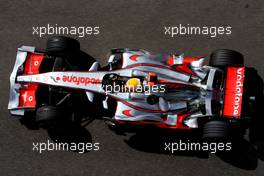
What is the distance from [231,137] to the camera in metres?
7.94

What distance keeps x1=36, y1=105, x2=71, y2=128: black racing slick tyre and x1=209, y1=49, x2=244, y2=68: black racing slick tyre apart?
3.64 m

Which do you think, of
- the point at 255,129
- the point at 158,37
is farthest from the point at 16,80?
the point at 255,129

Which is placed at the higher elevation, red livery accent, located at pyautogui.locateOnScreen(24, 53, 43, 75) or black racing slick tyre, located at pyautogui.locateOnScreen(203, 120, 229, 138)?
red livery accent, located at pyautogui.locateOnScreen(24, 53, 43, 75)

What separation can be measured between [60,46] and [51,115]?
168cm

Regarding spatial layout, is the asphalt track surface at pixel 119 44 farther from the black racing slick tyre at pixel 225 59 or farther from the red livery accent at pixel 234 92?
the red livery accent at pixel 234 92

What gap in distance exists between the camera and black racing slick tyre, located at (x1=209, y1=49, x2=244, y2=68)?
329 inches

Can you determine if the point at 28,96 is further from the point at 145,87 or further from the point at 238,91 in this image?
the point at 238,91

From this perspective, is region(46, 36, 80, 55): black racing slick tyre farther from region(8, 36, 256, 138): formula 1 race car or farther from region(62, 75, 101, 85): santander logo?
region(62, 75, 101, 85): santander logo

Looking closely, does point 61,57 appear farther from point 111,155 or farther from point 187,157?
point 187,157

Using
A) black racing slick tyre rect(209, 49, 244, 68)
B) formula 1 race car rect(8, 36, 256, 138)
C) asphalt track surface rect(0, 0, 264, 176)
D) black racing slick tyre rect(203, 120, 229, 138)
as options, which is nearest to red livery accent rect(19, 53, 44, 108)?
formula 1 race car rect(8, 36, 256, 138)

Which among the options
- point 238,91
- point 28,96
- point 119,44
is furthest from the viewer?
point 119,44

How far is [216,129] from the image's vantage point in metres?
7.96

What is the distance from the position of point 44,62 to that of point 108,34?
71.1 inches

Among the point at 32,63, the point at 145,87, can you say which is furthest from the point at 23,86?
the point at 145,87
